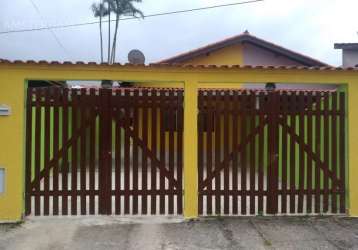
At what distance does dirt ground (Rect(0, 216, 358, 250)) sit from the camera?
548 centimetres

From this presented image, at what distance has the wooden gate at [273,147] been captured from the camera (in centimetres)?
674

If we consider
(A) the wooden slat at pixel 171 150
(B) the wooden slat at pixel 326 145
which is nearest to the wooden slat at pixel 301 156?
(B) the wooden slat at pixel 326 145

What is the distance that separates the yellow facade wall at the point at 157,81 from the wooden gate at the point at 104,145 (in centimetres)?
16

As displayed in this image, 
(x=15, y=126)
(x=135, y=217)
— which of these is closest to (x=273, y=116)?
(x=135, y=217)

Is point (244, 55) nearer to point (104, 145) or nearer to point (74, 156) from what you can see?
point (104, 145)

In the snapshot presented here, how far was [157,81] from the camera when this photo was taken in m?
6.58

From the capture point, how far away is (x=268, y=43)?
55.4 ft

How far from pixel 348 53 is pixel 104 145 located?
1306 centimetres

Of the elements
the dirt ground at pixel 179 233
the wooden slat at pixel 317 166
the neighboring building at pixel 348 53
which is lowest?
the dirt ground at pixel 179 233

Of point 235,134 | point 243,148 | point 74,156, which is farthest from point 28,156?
point 243,148

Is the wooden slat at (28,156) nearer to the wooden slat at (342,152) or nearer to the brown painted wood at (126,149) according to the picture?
the brown painted wood at (126,149)

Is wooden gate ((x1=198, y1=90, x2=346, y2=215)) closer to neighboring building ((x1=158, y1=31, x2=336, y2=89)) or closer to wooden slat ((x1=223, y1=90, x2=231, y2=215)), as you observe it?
wooden slat ((x1=223, y1=90, x2=231, y2=215))

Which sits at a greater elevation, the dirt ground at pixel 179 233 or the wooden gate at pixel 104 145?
the wooden gate at pixel 104 145

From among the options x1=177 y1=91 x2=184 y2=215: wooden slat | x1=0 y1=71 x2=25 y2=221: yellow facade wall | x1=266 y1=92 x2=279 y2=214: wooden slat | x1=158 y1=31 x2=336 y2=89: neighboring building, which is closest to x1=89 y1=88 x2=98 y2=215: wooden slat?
x1=0 y1=71 x2=25 y2=221: yellow facade wall
